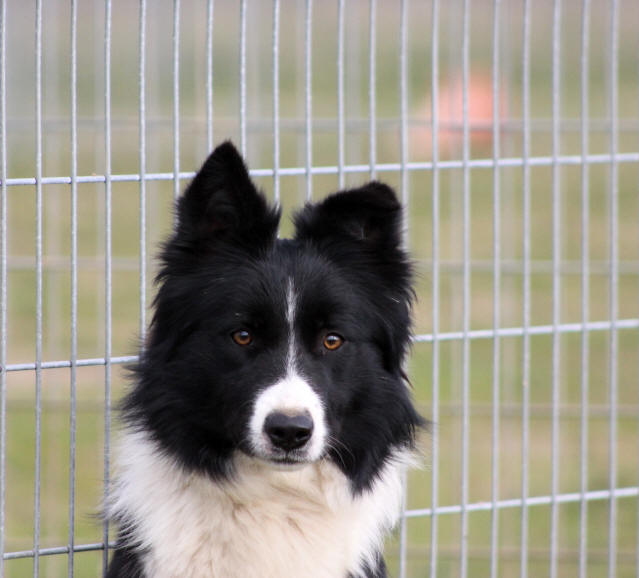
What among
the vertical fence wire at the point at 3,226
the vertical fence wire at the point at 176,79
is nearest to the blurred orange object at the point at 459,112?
the vertical fence wire at the point at 176,79

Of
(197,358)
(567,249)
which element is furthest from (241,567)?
(567,249)

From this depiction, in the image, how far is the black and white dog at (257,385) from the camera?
→ 2.95m

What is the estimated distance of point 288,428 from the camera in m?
2.75

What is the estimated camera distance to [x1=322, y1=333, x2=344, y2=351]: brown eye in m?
3.01

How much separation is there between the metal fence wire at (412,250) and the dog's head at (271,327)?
0.25 m

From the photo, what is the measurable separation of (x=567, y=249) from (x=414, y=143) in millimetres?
2036

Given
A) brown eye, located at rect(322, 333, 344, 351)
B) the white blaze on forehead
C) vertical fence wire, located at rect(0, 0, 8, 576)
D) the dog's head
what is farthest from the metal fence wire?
the white blaze on forehead

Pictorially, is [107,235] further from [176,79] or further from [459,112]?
[459,112]

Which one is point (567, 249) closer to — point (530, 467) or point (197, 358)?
point (530, 467)

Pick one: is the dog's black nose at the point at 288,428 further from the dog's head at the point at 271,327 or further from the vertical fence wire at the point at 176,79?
the vertical fence wire at the point at 176,79

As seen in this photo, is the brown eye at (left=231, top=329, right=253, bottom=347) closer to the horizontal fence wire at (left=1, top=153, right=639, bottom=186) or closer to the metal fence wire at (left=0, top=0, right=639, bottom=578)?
the metal fence wire at (left=0, top=0, right=639, bottom=578)

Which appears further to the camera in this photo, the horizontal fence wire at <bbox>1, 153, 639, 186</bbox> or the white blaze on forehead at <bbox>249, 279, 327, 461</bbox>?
the horizontal fence wire at <bbox>1, 153, 639, 186</bbox>

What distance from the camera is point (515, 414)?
6.39 metres

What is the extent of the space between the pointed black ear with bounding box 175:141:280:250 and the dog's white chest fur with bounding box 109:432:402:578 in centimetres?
61
